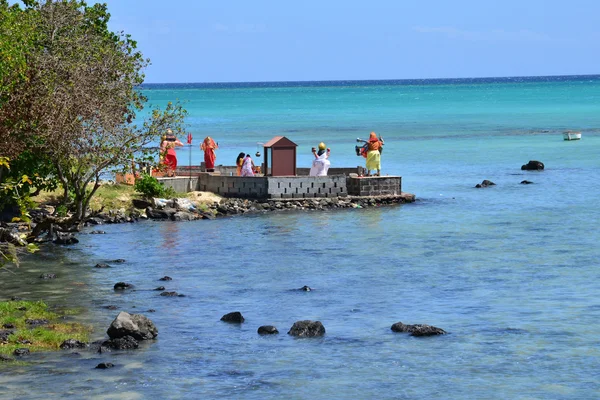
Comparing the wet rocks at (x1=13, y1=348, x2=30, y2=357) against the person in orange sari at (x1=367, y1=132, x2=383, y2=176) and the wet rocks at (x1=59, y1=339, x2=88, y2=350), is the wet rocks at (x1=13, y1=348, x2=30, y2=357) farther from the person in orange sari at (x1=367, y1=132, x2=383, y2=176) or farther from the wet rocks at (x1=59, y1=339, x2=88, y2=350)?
the person in orange sari at (x1=367, y1=132, x2=383, y2=176)

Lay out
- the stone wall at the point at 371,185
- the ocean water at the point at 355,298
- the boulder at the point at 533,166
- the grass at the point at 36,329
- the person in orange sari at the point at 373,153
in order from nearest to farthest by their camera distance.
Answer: the ocean water at the point at 355,298 < the grass at the point at 36,329 < the person in orange sari at the point at 373,153 < the stone wall at the point at 371,185 < the boulder at the point at 533,166

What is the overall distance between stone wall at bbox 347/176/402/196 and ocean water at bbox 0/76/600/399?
1283 millimetres

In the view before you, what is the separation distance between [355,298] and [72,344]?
32.1 feet

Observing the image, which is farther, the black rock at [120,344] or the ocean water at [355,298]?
the black rock at [120,344]

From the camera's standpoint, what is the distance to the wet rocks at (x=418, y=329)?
27.5 m

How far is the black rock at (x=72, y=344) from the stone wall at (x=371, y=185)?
28.0m

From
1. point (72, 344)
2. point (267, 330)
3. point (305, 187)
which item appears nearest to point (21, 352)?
point (72, 344)

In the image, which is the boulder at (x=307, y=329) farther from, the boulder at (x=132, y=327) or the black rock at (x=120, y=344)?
the black rock at (x=120, y=344)

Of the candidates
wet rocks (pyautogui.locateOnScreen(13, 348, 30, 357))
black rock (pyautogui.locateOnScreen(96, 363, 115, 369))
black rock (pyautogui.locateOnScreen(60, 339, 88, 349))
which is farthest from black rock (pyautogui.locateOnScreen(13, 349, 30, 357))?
black rock (pyautogui.locateOnScreen(96, 363, 115, 369))

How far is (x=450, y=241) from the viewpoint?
43.9m

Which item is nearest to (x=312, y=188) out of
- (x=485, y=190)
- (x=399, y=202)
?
(x=399, y=202)

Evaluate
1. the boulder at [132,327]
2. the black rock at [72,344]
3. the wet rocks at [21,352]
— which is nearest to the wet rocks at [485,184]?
the boulder at [132,327]

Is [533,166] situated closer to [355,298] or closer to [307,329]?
[355,298]

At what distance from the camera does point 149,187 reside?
4909cm
